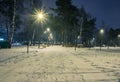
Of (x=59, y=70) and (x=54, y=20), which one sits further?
(x=54, y=20)

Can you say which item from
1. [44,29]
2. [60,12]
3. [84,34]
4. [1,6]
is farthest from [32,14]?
[84,34]

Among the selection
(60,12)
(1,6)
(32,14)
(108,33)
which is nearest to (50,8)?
(60,12)

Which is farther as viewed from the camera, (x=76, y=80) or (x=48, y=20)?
(x=48, y=20)

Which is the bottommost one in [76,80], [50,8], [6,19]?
[76,80]

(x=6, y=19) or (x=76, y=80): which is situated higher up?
(x=6, y=19)

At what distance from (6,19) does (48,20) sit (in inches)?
1810

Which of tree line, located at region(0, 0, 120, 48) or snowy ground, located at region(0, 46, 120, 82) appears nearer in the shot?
snowy ground, located at region(0, 46, 120, 82)

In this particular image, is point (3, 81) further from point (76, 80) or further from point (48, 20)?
point (48, 20)

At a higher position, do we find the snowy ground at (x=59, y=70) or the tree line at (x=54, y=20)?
the tree line at (x=54, y=20)

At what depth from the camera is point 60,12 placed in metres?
88.6

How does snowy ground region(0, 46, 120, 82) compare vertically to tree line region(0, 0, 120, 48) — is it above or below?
below

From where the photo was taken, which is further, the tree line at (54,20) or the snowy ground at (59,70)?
the tree line at (54,20)

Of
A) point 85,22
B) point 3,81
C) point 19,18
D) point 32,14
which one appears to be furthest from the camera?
point 85,22

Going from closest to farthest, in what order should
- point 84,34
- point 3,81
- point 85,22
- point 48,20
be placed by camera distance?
1. point 3,81
2. point 48,20
3. point 85,22
4. point 84,34
